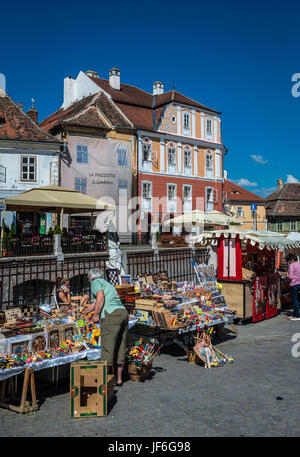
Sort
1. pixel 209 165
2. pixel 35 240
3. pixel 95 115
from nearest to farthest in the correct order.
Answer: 1. pixel 35 240
2. pixel 95 115
3. pixel 209 165

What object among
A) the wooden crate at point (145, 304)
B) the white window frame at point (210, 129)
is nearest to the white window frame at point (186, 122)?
the white window frame at point (210, 129)

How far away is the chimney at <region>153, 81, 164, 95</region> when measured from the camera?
39.3 m

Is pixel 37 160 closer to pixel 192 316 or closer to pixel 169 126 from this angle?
pixel 169 126

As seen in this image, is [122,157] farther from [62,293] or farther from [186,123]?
[62,293]

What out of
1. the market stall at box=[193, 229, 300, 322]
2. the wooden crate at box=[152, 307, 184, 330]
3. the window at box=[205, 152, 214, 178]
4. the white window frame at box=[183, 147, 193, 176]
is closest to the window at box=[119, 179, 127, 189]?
the white window frame at box=[183, 147, 193, 176]

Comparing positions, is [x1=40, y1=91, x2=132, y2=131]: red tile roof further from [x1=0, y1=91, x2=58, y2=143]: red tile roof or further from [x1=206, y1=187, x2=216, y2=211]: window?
[x1=206, y1=187, x2=216, y2=211]: window

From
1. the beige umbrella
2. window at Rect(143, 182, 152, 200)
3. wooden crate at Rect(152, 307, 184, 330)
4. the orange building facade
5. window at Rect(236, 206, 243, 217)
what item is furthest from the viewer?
window at Rect(236, 206, 243, 217)

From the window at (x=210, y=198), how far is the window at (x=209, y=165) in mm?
1265

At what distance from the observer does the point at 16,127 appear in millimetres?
25703

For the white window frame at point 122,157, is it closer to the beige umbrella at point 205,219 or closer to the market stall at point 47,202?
the beige umbrella at point 205,219

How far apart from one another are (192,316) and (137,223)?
942 inches

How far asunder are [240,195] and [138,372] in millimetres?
48558

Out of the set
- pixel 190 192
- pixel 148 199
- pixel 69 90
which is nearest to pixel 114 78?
pixel 69 90

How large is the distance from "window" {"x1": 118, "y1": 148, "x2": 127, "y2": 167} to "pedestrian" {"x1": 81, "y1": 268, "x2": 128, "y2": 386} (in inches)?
993
